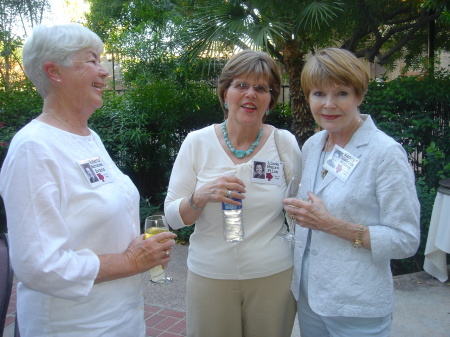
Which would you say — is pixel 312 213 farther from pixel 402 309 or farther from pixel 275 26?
pixel 275 26

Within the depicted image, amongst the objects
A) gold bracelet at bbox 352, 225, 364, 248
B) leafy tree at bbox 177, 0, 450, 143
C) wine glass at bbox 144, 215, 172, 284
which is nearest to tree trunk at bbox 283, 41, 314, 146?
leafy tree at bbox 177, 0, 450, 143

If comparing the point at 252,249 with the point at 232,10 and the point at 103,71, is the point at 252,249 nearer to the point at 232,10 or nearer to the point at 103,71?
the point at 103,71

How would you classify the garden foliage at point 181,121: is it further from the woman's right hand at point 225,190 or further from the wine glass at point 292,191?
the woman's right hand at point 225,190

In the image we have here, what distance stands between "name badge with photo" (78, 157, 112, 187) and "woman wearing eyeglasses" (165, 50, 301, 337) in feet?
1.61

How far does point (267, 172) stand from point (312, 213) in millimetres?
400

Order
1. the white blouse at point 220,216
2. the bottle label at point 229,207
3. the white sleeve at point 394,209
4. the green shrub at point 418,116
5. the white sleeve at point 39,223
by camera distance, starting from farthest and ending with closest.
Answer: the green shrub at point 418,116 < the white blouse at point 220,216 < the bottle label at point 229,207 < the white sleeve at point 394,209 < the white sleeve at point 39,223

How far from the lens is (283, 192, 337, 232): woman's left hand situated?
176 cm

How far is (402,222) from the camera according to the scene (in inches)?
67.7

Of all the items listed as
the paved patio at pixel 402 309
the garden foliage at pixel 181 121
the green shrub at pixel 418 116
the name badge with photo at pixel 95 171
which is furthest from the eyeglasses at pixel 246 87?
the green shrub at pixel 418 116

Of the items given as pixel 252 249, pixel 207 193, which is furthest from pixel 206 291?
pixel 207 193

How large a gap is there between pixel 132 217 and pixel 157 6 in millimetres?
8741

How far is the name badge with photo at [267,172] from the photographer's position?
2.08m

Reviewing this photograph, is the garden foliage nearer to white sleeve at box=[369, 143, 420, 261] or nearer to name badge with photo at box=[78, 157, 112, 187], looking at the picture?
white sleeve at box=[369, 143, 420, 261]

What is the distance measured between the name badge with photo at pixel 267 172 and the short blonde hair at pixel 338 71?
1.45 feet
